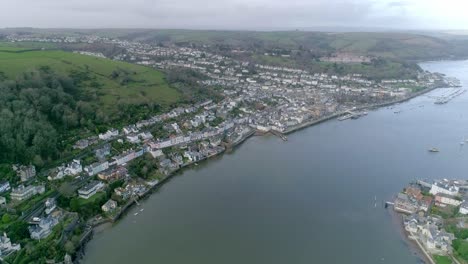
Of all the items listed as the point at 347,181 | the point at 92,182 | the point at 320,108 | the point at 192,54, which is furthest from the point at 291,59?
the point at 92,182

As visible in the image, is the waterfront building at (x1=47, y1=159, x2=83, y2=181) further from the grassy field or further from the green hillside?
the grassy field

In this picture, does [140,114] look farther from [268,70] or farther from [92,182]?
[268,70]

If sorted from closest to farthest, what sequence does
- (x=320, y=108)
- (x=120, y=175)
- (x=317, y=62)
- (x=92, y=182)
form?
(x=92, y=182)
(x=120, y=175)
(x=320, y=108)
(x=317, y=62)

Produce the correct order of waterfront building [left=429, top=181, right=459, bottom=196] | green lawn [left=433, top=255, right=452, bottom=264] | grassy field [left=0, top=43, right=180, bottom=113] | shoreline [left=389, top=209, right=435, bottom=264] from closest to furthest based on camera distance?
green lawn [left=433, top=255, right=452, bottom=264] → shoreline [left=389, top=209, right=435, bottom=264] → waterfront building [left=429, top=181, right=459, bottom=196] → grassy field [left=0, top=43, right=180, bottom=113]

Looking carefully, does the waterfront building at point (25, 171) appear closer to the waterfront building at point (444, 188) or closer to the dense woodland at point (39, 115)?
the dense woodland at point (39, 115)

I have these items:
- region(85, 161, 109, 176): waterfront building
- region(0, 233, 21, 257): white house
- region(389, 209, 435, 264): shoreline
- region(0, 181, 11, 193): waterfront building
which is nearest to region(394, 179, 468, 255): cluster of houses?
region(389, 209, 435, 264): shoreline

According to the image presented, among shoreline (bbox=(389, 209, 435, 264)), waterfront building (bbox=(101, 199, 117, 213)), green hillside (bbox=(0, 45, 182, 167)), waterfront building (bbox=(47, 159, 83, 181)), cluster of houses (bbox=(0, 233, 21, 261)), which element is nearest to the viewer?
cluster of houses (bbox=(0, 233, 21, 261))

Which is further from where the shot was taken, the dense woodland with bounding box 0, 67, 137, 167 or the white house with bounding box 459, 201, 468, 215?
the dense woodland with bounding box 0, 67, 137, 167
